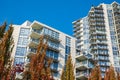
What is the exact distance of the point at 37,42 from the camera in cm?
6431

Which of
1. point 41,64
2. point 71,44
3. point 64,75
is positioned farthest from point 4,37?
point 71,44

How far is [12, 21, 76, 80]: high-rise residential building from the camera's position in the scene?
62.1 metres

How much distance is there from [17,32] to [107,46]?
132 ft

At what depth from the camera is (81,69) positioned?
75.4 meters

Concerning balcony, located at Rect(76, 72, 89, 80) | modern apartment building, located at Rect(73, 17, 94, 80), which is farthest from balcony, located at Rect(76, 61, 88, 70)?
balcony, located at Rect(76, 72, 89, 80)

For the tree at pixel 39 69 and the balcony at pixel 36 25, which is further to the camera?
the balcony at pixel 36 25

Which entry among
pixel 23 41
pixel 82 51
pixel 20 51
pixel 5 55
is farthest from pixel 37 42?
pixel 5 55

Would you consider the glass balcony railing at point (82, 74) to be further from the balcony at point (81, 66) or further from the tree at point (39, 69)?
the tree at point (39, 69)

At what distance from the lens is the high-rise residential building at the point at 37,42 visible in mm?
62125

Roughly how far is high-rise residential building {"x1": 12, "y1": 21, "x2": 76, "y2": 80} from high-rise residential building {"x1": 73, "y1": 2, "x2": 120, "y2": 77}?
65.5ft

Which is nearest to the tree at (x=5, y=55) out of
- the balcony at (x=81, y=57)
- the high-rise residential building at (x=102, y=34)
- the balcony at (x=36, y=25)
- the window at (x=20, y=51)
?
the window at (x=20, y=51)

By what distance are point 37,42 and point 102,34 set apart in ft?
128

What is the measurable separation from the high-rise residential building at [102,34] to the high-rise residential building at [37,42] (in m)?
20.0

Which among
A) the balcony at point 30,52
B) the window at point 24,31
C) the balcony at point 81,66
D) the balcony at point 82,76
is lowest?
the balcony at point 82,76
